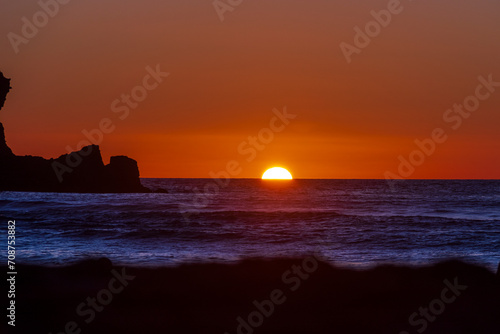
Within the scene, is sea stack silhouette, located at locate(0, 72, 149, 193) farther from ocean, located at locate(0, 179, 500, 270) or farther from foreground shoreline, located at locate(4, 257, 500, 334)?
foreground shoreline, located at locate(4, 257, 500, 334)

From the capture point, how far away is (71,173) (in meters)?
106

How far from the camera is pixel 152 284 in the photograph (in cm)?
1488

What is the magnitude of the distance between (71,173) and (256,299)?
97.9m

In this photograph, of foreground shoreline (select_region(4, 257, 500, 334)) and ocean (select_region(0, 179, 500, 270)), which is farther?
ocean (select_region(0, 179, 500, 270))

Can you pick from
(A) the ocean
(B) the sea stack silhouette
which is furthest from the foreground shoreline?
(B) the sea stack silhouette

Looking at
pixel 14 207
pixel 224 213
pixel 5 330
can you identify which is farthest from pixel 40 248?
pixel 14 207

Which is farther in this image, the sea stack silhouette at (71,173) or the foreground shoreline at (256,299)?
the sea stack silhouette at (71,173)

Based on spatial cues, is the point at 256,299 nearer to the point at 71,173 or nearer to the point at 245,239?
the point at 245,239

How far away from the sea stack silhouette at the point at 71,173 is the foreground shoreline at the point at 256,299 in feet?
259

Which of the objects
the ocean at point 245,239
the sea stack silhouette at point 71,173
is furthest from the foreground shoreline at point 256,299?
the sea stack silhouette at point 71,173

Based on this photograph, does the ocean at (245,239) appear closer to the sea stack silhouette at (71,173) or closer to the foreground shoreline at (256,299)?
the foreground shoreline at (256,299)

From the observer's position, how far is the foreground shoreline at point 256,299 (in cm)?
1152

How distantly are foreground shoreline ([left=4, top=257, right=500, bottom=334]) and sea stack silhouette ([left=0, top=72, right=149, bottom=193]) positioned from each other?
259 feet

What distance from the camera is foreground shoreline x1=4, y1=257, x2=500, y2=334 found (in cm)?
1152
